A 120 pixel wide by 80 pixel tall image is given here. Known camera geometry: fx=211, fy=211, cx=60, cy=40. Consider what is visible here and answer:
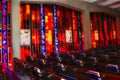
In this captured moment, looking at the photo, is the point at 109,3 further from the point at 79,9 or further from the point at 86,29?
the point at 86,29

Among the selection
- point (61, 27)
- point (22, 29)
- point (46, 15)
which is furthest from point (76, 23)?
point (22, 29)

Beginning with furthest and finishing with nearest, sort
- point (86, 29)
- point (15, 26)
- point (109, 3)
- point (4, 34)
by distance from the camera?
point (109, 3) → point (86, 29) → point (4, 34) → point (15, 26)

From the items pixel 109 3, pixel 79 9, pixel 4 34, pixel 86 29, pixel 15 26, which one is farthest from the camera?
pixel 109 3

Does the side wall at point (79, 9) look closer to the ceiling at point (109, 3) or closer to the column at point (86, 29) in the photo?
the column at point (86, 29)

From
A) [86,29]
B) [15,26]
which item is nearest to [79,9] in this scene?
[86,29]

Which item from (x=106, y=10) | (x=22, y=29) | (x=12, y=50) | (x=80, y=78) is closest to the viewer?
(x=80, y=78)

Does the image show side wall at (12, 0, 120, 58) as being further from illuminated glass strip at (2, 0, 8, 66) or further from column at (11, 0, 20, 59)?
illuminated glass strip at (2, 0, 8, 66)

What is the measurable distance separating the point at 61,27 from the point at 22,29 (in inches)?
106

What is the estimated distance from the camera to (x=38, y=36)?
41.2 feet

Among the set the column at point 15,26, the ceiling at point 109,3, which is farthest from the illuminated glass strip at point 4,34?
the ceiling at point 109,3

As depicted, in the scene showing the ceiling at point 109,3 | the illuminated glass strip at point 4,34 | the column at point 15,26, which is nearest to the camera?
the column at point 15,26

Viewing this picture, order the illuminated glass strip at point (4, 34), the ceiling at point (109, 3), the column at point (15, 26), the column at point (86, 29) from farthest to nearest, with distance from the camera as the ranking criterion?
the ceiling at point (109, 3) < the column at point (86, 29) < the illuminated glass strip at point (4, 34) < the column at point (15, 26)

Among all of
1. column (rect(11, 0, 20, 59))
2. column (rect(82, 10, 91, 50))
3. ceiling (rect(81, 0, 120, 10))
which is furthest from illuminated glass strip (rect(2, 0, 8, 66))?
ceiling (rect(81, 0, 120, 10))

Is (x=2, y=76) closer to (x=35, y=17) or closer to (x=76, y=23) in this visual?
(x=35, y=17)
